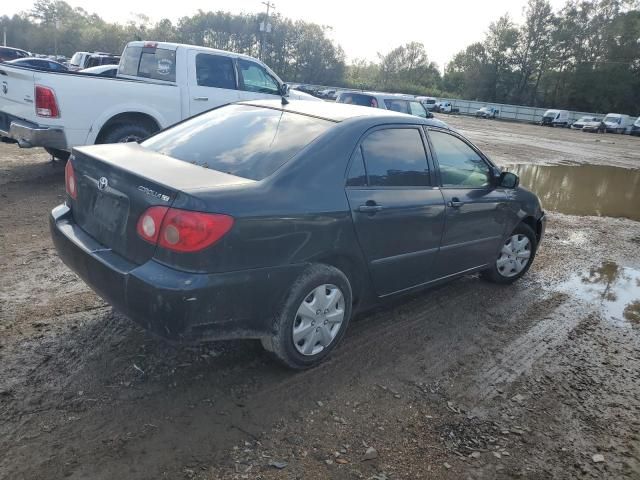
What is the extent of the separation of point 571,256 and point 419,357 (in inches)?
157

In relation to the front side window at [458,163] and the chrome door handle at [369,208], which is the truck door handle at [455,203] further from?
the chrome door handle at [369,208]

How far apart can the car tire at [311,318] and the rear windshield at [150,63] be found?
21.3ft

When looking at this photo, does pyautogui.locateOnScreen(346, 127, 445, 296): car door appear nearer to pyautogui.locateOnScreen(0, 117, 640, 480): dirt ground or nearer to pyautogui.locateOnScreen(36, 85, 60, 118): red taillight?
pyautogui.locateOnScreen(0, 117, 640, 480): dirt ground

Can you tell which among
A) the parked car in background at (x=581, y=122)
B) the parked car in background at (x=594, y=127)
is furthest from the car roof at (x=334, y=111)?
the parked car in background at (x=581, y=122)

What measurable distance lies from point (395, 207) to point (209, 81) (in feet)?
20.3

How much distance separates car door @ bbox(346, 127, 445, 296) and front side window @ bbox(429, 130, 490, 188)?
188 millimetres

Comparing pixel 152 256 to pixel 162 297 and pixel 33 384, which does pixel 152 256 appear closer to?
pixel 162 297

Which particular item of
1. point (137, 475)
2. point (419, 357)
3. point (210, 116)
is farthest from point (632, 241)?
point (137, 475)

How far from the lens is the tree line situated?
64.8 m

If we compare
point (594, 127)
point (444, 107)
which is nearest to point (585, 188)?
point (594, 127)

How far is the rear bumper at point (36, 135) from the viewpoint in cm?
679

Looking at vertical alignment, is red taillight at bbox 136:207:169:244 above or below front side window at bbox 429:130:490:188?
below

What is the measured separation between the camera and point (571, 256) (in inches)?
263

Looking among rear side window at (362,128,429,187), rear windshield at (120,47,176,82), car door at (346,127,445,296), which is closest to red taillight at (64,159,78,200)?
car door at (346,127,445,296)
